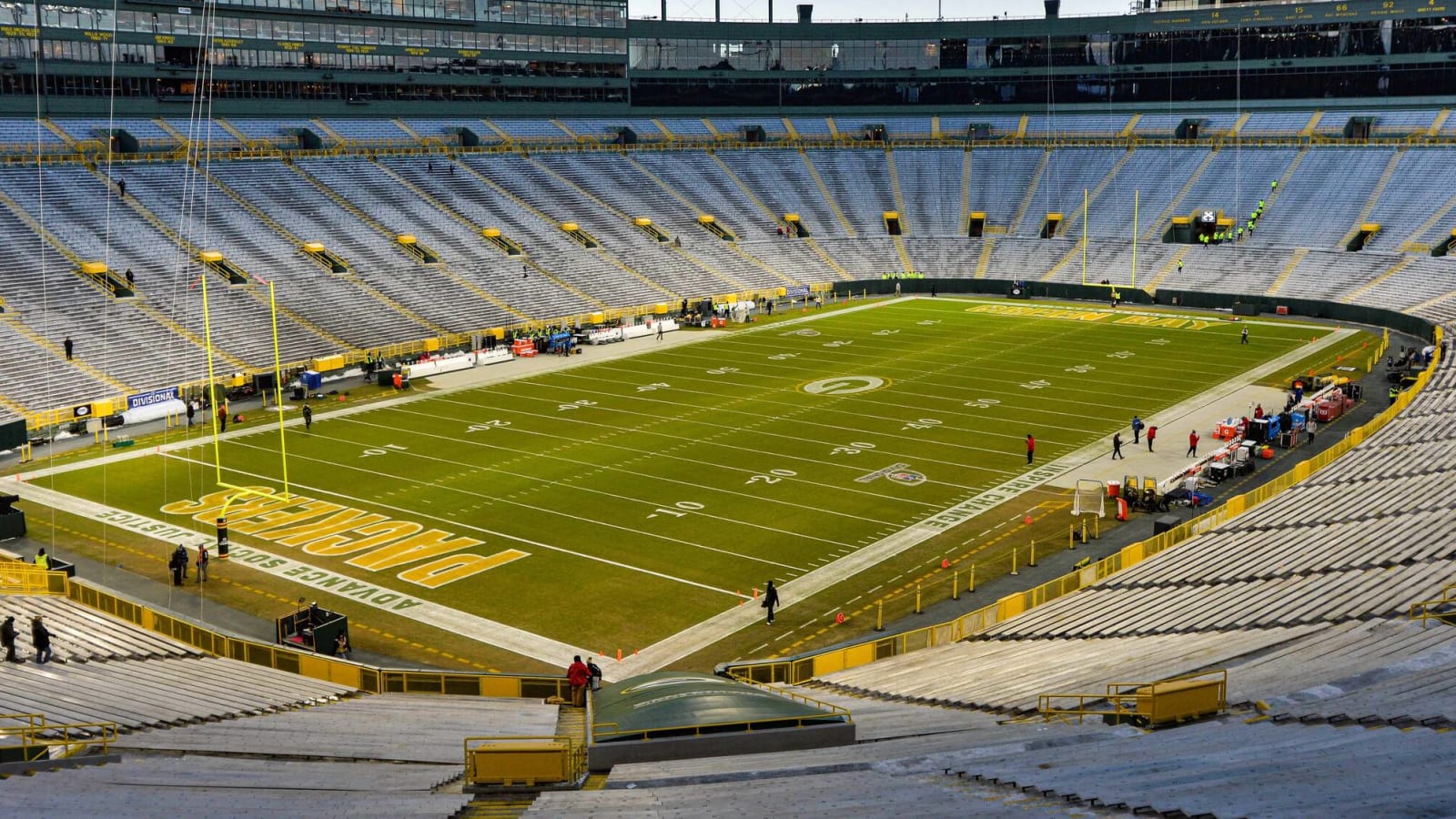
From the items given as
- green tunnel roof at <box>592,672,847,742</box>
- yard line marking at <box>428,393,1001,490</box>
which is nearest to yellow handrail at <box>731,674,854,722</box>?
green tunnel roof at <box>592,672,847,742</box>

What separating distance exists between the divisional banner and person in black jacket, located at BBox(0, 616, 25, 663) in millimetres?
23790

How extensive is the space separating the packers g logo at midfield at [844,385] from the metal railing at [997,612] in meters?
17.2

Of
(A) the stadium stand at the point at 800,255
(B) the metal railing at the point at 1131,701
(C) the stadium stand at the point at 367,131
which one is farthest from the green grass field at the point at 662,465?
(C) the stadium stand at the point at 367,131

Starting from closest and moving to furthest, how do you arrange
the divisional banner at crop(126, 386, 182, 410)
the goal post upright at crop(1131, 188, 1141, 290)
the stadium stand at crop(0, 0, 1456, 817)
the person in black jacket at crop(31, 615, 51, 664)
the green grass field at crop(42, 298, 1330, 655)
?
the stadium stand at crop(0, 0, 1456, 817) < the person in black jacket at crop(31, 615, 51, 664) < the green grass field at crop(42, 298, 1330, 655) < the divisional banner at crop(126, 386, 182, 410) < the goal post upright at crop(1131, 188, 1141, 290)

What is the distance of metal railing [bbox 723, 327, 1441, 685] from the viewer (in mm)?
20438

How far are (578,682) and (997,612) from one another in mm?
→ 8144

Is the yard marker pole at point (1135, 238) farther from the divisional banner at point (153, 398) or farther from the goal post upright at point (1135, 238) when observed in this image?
the divisional banner at point (153, 398)

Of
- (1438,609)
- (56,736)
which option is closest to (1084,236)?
(1438,609)

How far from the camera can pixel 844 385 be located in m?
45.9

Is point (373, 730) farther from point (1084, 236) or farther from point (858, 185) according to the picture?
point (858, 185)

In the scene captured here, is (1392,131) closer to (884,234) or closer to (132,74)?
(884,234)

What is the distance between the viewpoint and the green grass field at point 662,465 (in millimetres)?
26578

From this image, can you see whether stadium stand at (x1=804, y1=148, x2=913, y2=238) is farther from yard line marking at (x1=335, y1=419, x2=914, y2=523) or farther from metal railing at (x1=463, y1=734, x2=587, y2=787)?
metal railing at (x1=463, y1=734, x2=587, y2=787)

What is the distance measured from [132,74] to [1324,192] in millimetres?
64231
